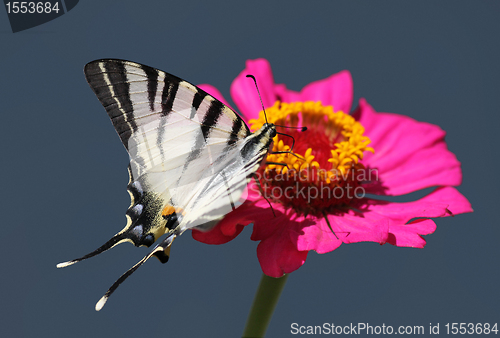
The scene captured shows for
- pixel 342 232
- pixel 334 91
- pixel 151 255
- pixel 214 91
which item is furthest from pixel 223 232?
pixel 334 91

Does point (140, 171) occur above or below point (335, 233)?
above

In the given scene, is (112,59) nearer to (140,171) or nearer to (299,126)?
(140,171)

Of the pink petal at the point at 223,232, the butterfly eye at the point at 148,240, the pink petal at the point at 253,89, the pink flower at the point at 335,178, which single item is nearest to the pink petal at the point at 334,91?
the pink flower at the point at 335,178

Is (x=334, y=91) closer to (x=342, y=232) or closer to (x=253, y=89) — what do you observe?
(x=253, y=89)

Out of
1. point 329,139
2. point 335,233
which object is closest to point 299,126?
point 329,139

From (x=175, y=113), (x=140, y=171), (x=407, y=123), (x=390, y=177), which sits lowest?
(x=390, y=177)

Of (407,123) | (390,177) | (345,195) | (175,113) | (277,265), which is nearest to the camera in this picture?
(277,265)

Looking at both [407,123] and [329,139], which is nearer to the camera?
[329,139]

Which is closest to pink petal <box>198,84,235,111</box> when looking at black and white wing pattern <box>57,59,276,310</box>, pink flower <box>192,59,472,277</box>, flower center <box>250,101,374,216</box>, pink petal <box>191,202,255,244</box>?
pink flower <box>192,59,472,277</box>
